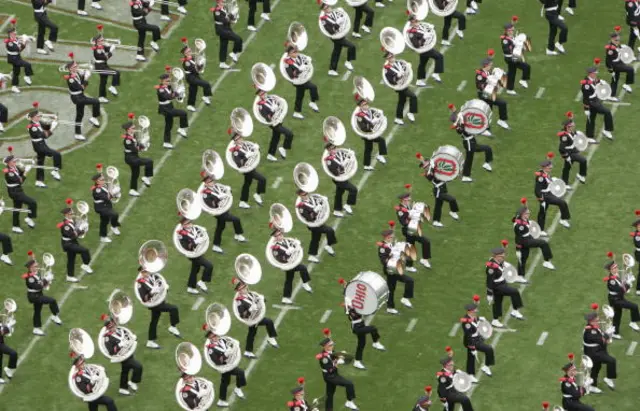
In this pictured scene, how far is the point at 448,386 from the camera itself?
5862 cm

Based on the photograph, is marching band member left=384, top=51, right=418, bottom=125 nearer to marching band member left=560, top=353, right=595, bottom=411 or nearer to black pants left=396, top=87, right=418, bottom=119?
black pants left=396, top=87, right=418, bottom=119

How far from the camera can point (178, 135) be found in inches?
2749

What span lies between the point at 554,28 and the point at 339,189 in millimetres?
9149

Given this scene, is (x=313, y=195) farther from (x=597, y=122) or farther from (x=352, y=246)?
(x=597, y=122)

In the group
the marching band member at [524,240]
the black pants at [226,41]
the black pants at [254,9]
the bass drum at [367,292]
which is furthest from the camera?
the black pants at [254,9]

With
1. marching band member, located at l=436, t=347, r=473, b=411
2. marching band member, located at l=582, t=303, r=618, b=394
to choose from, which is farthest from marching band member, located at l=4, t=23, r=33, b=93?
marching band member, located at l=582, t=303, r=618, b=394

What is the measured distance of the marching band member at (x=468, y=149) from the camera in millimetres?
66062

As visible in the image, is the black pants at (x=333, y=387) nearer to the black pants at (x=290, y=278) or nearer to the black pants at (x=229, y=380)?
the black pants at (x=229, y=380)

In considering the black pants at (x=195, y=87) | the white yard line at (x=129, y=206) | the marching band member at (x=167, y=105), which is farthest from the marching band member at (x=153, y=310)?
the black pants at (x=195, y=87)

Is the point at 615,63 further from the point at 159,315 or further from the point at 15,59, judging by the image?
the point at 15,59

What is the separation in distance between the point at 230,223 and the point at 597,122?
10.5 meters

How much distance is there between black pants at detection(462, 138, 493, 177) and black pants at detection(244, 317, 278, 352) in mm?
7860

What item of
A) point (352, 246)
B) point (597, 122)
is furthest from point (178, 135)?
point (597, 122)

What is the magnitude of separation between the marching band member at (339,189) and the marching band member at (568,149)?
5.52 m
